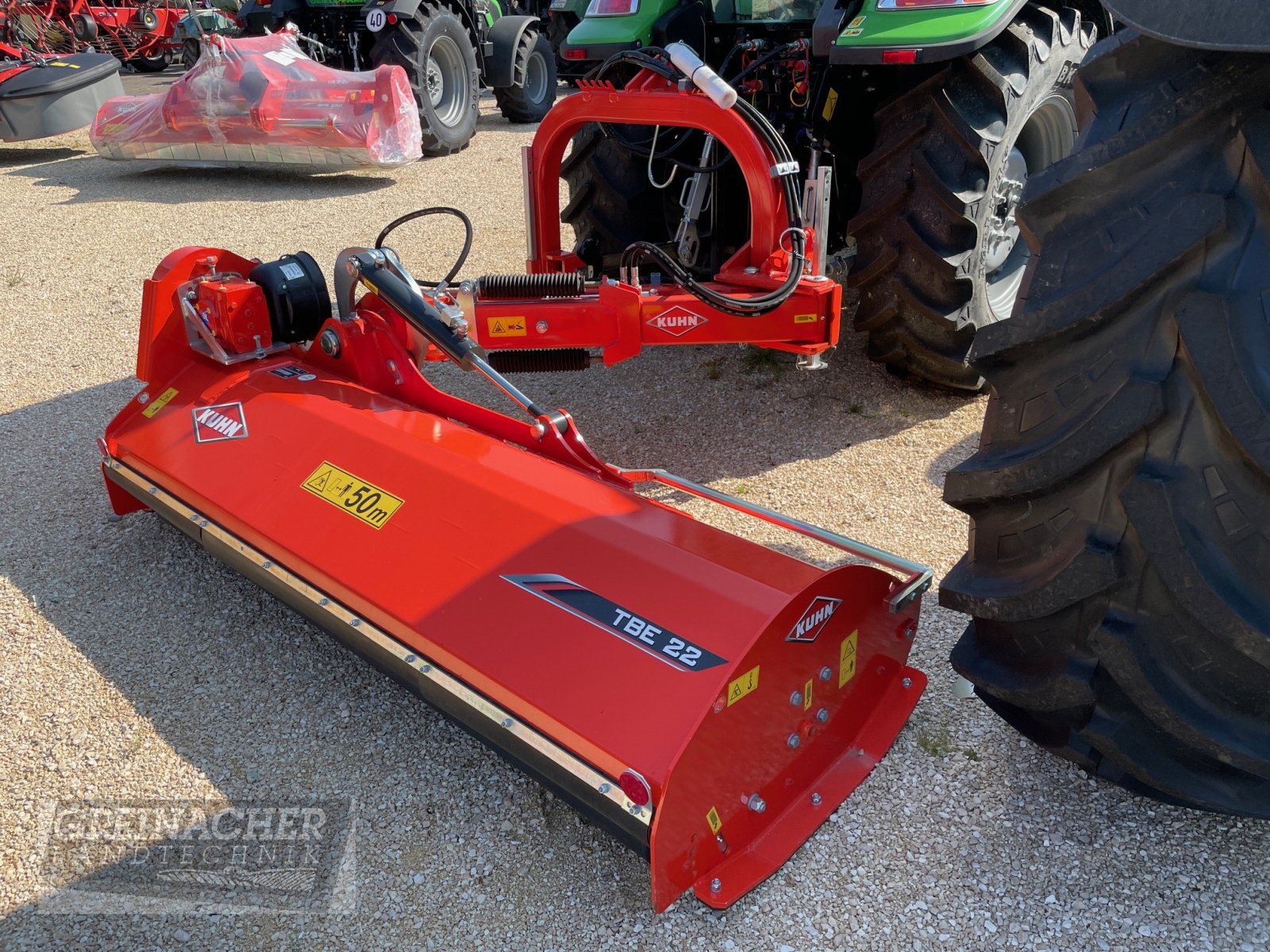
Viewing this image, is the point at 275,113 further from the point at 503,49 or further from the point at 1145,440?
the point at 1145,440

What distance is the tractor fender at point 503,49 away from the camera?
8.73m

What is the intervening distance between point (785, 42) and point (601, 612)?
2.83 metres

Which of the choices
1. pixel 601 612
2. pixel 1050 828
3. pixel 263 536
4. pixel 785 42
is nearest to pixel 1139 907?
pixel 1050 828

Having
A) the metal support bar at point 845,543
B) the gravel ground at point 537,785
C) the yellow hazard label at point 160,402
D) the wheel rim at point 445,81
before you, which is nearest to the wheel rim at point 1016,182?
the gravel ground at point 537,785

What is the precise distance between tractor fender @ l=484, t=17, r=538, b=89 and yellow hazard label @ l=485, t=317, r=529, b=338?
6851 mm

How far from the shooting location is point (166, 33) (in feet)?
44.8

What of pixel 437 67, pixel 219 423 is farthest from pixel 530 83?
pixel 219 423

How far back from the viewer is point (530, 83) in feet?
31.4

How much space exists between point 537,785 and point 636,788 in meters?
0.51

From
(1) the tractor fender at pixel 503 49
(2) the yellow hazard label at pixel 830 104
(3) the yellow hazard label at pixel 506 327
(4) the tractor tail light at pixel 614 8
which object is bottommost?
(3) the yellow hazard label at pixel 506 327

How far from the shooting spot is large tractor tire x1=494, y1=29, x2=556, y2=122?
903cm

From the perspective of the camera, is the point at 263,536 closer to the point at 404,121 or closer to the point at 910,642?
the point at 910,642

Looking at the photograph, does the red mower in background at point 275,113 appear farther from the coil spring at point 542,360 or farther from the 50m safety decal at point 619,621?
the 50m safety decal at point 619,621

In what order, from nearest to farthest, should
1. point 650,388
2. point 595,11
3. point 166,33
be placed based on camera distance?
point 595,11, point 650,388, point 166,33
